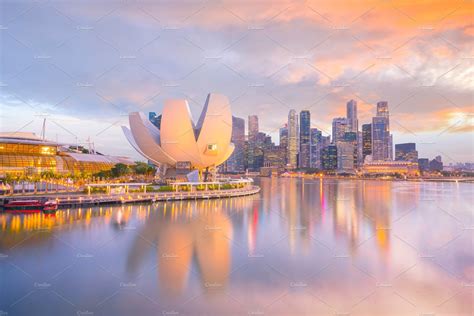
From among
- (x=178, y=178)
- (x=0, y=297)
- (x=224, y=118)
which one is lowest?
(x=0, y=297)

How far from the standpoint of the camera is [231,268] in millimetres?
2861

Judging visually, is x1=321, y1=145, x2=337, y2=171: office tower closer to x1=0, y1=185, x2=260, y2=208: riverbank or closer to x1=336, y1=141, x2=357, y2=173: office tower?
x1=336, y1=141, x2=357, y2=173: office tower

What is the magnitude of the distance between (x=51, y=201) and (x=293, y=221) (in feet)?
15.5

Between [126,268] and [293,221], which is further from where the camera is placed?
[293,221]

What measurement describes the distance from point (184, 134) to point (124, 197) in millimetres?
3200

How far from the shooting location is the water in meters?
2.18

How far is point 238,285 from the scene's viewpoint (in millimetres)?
2451

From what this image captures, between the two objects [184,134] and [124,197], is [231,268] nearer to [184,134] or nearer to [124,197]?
[124,197]

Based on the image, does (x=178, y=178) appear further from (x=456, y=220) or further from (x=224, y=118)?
(x=456, y=220)

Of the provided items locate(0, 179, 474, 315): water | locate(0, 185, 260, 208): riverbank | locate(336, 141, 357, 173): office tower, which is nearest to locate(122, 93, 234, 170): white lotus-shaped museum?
locate(0, 185, 260, 208): riverbank

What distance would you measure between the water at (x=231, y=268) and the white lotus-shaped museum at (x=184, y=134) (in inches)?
193

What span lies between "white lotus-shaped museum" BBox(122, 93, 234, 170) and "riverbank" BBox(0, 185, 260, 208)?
185cm

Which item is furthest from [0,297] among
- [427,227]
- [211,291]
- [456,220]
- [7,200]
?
[456,220]

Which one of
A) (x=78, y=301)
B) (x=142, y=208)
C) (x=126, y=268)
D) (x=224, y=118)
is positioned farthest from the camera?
(x=224, y=118)
